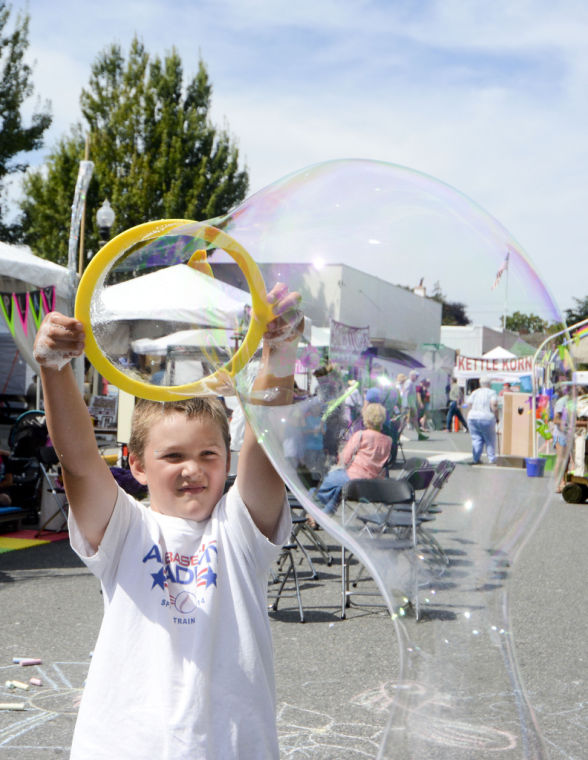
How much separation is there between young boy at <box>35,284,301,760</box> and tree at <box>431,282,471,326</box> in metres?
0.42

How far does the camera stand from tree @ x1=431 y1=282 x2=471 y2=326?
206cm

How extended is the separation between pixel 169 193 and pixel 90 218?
3.06 m

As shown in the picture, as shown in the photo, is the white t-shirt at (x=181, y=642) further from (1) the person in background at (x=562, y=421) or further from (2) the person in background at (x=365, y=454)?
(1) the person in background at (x=562, y=421)

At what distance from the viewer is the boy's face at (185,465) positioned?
1.89m

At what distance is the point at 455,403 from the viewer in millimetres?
2275

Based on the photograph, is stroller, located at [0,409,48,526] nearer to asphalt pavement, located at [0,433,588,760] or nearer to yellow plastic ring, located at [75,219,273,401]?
asphalt pavement, located at [0,433,588,760]

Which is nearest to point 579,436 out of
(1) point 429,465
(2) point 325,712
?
(2) point 325,712

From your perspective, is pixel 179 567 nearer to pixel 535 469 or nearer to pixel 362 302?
pixel 362 302

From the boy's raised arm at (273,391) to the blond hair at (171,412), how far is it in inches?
3.8

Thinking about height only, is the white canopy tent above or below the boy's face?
above

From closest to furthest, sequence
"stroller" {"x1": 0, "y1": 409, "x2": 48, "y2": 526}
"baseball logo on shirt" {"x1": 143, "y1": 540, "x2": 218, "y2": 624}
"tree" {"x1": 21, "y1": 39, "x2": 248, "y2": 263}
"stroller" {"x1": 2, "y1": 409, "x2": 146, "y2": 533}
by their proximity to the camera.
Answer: "baseball logo on shirt" {"x1": 143, "y1": 540, "x2": 218, "y2": 624}
"stroller" {"x1": 2, "y1": 409, "x2": 146, "y2": 533}
"stroller" {"x1": 0, "y1": 409, "x2": 48, "y2": 526}
"tree" {"x1": 21, "y1": 39, "x2": 248, "y2": 263}

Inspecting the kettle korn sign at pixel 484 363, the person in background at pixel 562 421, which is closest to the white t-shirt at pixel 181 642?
the kettle korn sign at pixel 484 363

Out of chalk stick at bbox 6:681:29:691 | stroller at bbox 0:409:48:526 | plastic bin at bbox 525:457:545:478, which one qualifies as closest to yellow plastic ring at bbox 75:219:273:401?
plastic bin at bbox 525:457:545:478

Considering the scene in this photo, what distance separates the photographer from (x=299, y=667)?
15.3ft
